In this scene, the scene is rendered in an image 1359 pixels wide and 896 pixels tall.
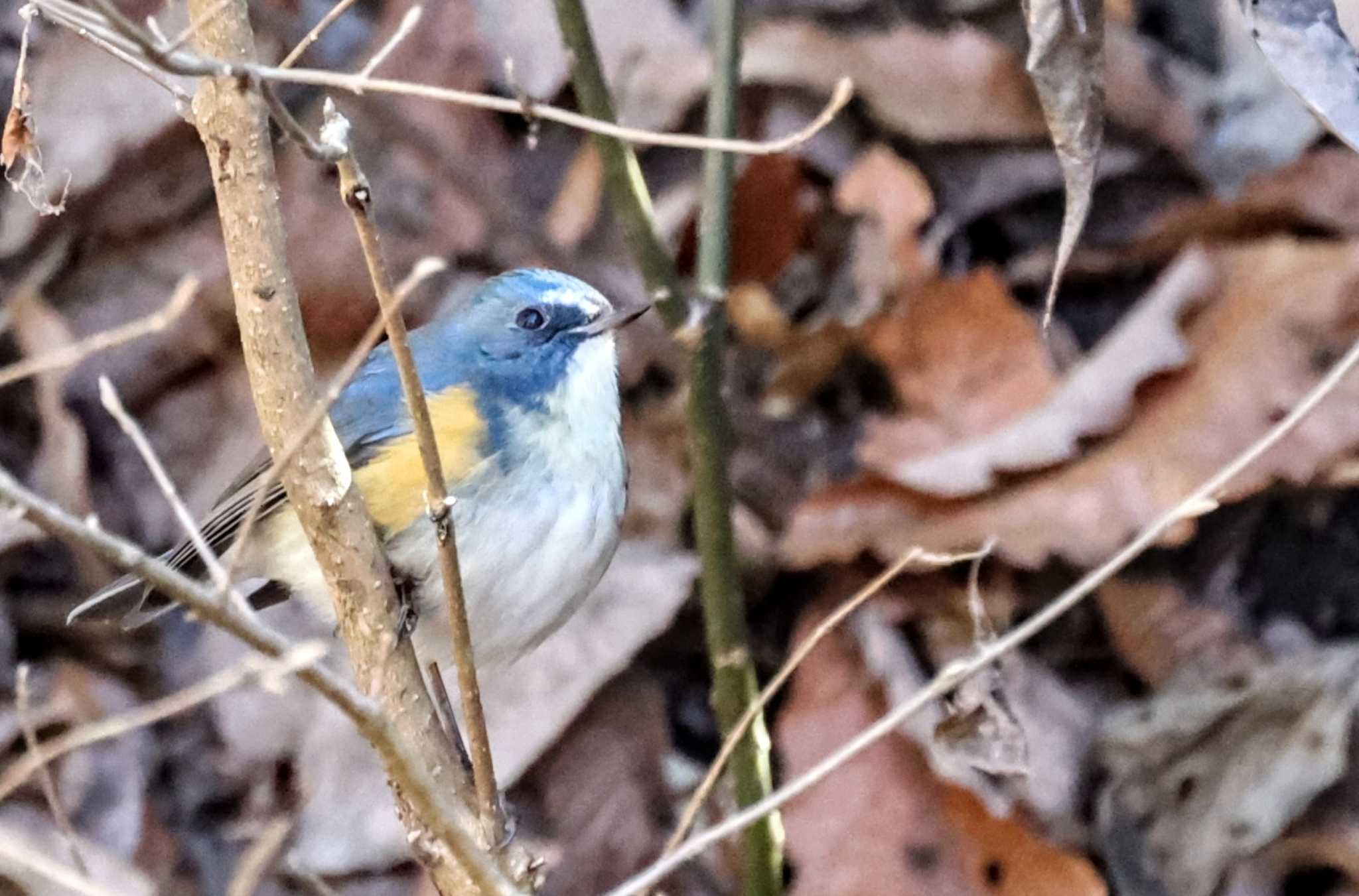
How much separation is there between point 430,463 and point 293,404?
0.24 metres

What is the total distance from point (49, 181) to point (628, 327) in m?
1.46

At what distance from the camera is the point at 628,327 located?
377 cm

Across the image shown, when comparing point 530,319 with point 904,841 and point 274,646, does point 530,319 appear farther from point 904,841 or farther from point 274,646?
point 274,646

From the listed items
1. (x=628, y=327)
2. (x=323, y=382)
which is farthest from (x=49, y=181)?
(x=628, y=327)

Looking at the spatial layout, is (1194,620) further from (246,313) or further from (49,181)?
(49,181)

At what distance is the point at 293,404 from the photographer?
5.94ft

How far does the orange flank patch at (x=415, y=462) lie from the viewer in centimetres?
241

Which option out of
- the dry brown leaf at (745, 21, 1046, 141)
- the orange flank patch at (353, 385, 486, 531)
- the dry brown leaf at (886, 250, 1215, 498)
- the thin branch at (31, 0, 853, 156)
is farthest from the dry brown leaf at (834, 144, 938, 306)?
the thin branch at (31, 0, 853, 156)

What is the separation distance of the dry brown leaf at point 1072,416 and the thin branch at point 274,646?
1.89m

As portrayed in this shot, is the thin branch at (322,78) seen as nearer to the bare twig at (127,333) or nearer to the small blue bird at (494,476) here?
the bare twig at (127,333)

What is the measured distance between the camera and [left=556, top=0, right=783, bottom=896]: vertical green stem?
8.39ft

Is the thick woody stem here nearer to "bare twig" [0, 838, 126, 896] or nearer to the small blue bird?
"bare twig" [0, 838, 126, 896]

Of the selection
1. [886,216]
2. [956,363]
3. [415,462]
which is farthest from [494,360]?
[886,216]

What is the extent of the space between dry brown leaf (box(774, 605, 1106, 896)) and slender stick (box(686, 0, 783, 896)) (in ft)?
1.46
